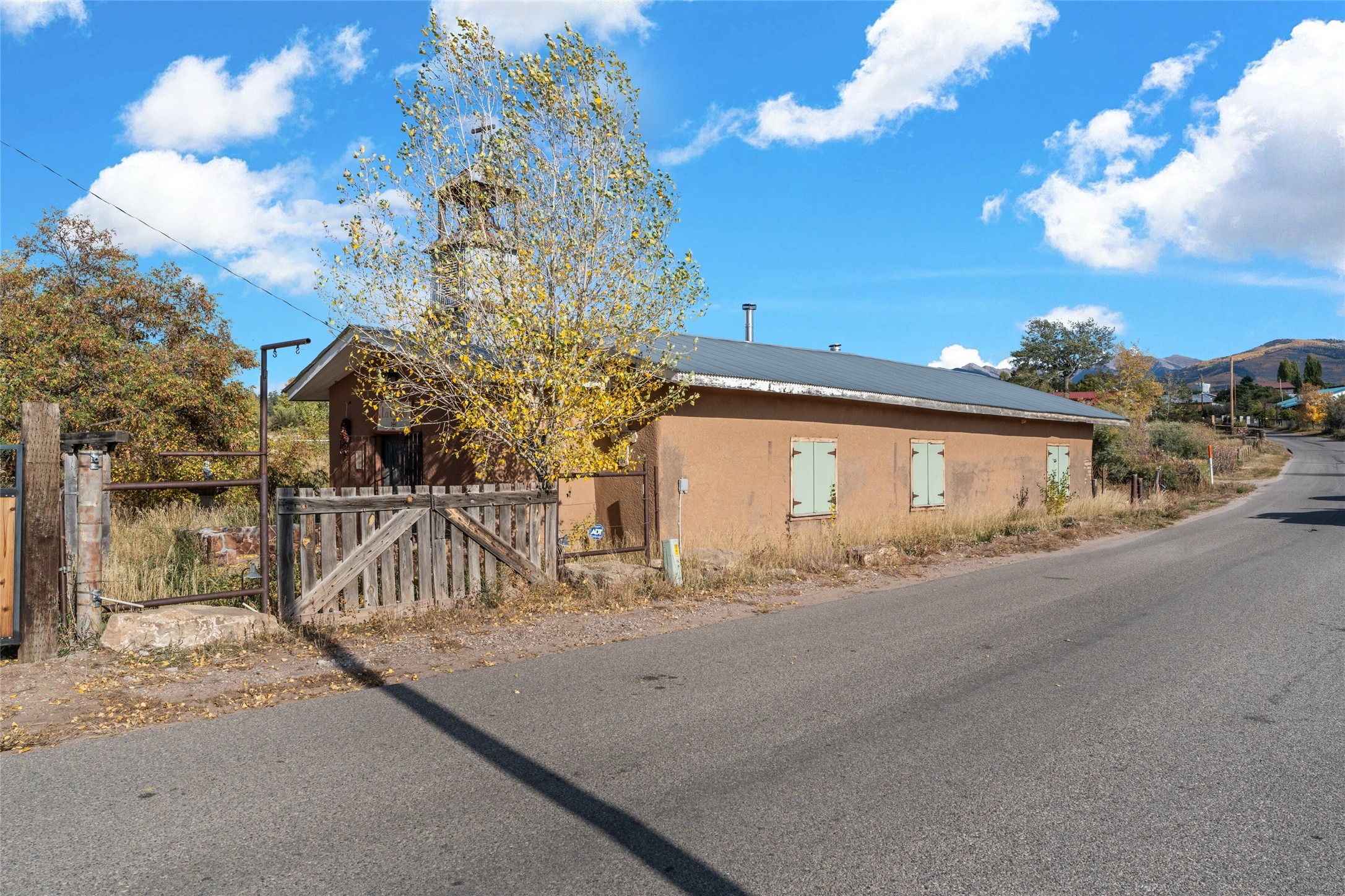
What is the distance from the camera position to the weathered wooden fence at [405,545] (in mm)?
7629

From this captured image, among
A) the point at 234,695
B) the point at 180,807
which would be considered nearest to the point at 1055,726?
the point at 180,807

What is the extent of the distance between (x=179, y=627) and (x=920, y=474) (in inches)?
535

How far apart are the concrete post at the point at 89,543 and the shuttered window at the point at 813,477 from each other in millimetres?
9792

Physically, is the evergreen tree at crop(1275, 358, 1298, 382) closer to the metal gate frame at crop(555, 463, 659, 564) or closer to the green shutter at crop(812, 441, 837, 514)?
the green shutter at crop(812, 441, 837, 514)

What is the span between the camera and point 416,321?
9.90 metres

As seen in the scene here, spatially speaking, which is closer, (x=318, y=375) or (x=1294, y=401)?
(x=318, y=375)

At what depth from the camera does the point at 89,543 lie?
22.1 ft

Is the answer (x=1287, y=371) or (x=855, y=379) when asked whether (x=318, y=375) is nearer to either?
(x=855, y=379)

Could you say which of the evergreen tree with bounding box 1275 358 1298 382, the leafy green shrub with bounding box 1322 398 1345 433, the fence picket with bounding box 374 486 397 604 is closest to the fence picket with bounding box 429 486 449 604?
the fence picket with bounding box 374 486 397 604

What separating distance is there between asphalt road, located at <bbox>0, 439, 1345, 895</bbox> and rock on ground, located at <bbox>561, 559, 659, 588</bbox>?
2174mm

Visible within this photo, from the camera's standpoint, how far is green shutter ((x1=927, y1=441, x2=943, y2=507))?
56.6 ft

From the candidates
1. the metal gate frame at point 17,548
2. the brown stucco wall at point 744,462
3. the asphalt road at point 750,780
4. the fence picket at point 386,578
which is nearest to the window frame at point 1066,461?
the brown stucco wall at point 744,462

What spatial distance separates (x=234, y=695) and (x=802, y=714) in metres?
3.80

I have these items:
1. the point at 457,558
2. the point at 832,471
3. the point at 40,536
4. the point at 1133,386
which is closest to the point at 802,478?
the point at 832,471
